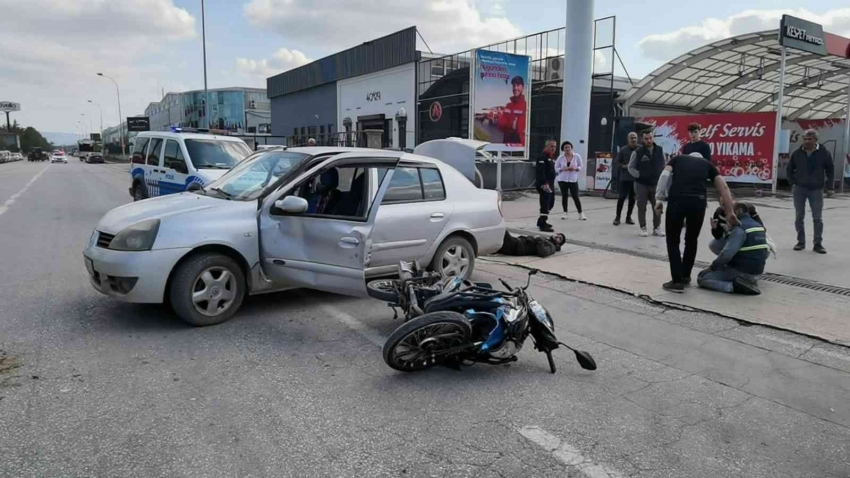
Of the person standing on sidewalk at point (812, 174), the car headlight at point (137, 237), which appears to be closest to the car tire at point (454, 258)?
the car headlight at point (137, 237)

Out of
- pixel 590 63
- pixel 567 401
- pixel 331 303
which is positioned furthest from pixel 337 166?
pixel 590 63

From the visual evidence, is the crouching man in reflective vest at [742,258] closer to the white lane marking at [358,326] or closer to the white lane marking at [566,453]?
the white lane marking at [358,326]

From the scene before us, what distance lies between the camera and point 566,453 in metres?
3.24

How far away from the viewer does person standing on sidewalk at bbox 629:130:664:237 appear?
10.4m

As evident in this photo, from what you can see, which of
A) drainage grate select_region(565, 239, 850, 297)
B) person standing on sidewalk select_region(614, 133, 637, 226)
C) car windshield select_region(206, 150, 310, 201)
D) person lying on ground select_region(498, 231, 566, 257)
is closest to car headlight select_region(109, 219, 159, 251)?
car windshield select_region(206, 150, 310, 201)

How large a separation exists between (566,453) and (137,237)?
3.83 m

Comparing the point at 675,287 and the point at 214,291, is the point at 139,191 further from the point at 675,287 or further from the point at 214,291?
the point at 675,287

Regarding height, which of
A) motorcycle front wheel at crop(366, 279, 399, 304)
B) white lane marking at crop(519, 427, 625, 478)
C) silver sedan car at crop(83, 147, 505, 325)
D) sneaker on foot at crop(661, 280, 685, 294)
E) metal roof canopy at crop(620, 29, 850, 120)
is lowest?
white lane marking at crop(519, 427, 625, 478)

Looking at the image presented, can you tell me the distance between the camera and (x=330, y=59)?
125 ft

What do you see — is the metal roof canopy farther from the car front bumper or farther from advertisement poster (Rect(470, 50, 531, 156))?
the car front bumper

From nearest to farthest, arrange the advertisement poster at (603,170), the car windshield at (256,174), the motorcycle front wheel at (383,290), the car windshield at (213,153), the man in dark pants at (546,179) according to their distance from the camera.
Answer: the motorcycle front wheel at (383,290), the car windshield at (256,174), the car windshield at (213,153), the man in dark pants at (546,179), the advertisement poster at (603,170)

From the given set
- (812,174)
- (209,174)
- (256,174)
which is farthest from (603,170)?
(256,174)

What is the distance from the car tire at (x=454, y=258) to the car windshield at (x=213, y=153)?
19.7 feet

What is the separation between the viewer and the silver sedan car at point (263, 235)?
503 centimetres
